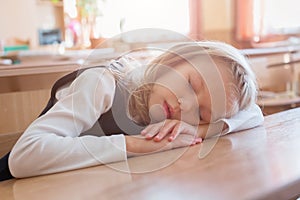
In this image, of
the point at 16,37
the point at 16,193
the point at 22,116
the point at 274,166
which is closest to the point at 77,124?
Answer: the point at 16,193

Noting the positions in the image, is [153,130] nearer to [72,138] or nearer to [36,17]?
[72,138]

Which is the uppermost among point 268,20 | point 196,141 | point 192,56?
point 268,20

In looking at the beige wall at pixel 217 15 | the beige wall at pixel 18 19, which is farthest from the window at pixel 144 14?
the beige wall at pixel 18 19

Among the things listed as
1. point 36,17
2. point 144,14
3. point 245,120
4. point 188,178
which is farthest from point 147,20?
point 188,178

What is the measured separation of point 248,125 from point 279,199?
39 centimetres

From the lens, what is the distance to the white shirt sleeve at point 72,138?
23.4 inches

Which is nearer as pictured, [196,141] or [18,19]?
[196,141]

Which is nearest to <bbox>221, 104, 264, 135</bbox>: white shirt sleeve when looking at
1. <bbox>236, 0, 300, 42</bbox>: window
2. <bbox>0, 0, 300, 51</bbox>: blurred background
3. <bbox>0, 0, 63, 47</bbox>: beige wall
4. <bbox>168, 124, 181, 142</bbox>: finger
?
<bbox>168, 124, 181, 142</bbox>: finger

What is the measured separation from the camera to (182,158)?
0.66 m

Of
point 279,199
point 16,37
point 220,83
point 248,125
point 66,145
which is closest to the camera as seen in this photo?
point 279,199

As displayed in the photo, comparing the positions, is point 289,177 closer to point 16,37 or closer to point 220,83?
point 220,83

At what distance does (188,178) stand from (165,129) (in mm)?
202

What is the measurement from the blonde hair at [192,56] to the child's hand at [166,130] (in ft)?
0.19

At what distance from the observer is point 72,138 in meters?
0.64
